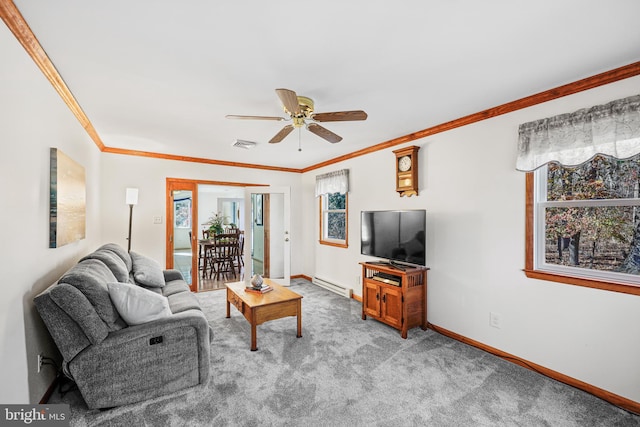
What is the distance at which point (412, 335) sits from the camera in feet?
10.6

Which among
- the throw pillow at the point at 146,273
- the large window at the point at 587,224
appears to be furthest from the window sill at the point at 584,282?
the throw pillow at the point at 146,273

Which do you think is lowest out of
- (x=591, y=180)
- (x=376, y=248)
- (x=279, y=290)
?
(x=279, y=290)

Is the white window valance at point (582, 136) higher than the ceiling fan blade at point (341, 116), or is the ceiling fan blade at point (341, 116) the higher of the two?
the ceiling fan blade at point (341, 116)

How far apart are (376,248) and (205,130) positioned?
2.61 meters

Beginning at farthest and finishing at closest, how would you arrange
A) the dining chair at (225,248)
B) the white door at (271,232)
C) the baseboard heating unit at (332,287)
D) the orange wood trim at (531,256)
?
the dining chair at (225,248) < the white door at (271,232) < the baseboard heating unit at (332,287) < the orange wood trim at (531,256)

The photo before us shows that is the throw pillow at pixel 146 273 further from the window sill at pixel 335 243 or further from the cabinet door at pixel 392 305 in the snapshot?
the window sill at pixel 335 243

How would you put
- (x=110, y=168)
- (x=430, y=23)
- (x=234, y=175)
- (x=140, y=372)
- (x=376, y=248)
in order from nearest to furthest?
(x=430, y=23) < (x=140, y=372) < (x=376, y=248) < (x=110, y=168) < (x=234, y=175)

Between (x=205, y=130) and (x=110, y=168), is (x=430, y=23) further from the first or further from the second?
(x=110, y=168)

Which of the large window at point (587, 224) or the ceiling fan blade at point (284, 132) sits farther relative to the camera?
the ceiling fan blade at point (284, 132)

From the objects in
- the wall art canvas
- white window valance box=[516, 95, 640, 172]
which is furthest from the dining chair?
white window valance box=[516, 95, 640, 172]

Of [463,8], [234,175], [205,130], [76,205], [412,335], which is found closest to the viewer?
[463,8]

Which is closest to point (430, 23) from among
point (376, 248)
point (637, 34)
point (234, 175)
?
point (637, 34)

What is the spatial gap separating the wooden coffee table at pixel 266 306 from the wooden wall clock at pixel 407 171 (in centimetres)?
188

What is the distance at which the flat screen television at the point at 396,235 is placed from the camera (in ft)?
10.7
